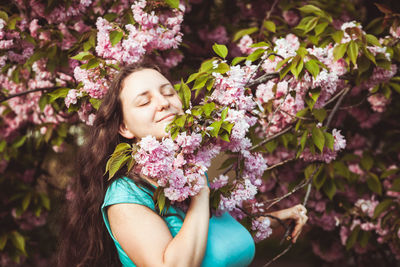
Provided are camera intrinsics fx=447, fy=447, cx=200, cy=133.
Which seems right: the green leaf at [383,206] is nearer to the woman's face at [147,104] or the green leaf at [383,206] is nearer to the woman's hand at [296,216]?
the woman's hand at [296,216]

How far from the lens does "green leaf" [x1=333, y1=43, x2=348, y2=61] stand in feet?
7.66

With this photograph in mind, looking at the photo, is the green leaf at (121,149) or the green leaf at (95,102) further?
the green leaf at (95,102)

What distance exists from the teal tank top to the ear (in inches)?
8.4

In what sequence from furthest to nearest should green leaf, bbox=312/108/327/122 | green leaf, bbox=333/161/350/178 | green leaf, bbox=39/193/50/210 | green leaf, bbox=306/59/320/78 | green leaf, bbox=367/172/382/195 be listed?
green leaf, bbox=39/193/50/210 < green leaf, bbox=367/172/382/195 < green leaf, bbox=333/161/350/178 < green leaf, bbox=312/108/327/122 < green leaf, bbox=306/59/320/78

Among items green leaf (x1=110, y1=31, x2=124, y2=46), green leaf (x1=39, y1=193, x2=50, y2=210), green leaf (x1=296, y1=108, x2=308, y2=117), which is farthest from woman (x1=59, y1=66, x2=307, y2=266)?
green leaf (x1=39, y1=193, x2=50, y2=210)

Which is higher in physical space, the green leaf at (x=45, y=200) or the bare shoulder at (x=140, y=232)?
the bare shoulder at (x=140, y=232)

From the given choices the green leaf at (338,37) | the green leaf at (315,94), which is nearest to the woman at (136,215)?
the green leaf at (315,94)

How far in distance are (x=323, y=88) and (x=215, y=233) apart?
1.05 meters

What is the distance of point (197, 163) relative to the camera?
161 cm

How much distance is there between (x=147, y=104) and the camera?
5.93 feet

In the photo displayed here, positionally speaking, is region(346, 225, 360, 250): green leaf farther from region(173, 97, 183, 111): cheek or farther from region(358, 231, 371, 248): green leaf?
region(173, 97, 183, 111): cheek

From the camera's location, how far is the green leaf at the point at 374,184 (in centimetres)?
337

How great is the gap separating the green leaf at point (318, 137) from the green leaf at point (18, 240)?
96.9 inches

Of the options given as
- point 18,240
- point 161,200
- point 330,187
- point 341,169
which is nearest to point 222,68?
point 161,200
